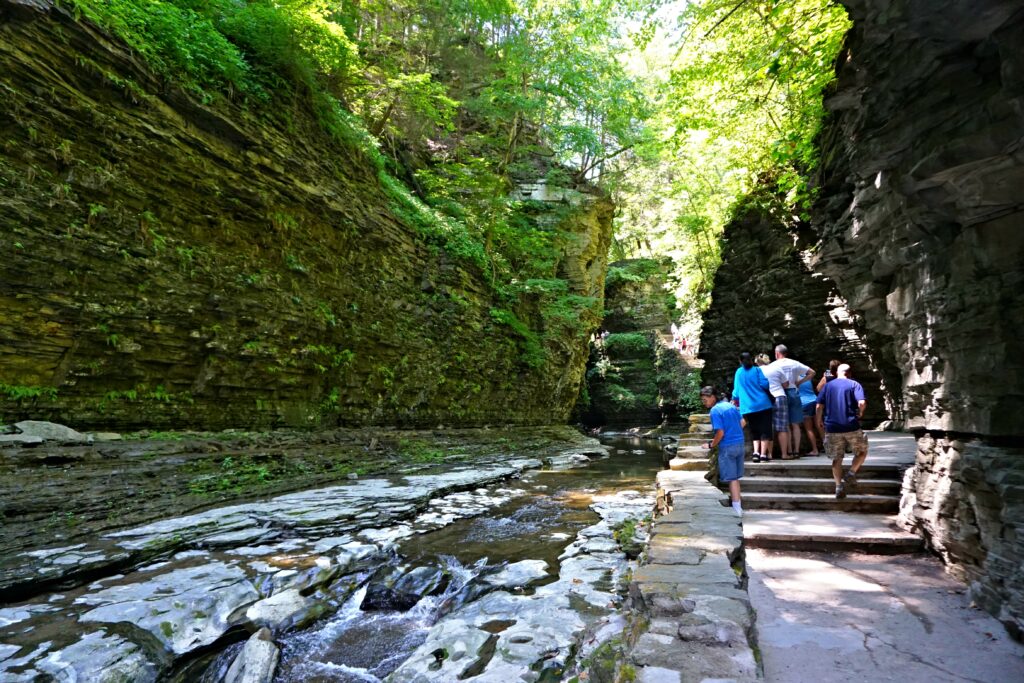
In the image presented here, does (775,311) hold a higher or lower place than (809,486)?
higher

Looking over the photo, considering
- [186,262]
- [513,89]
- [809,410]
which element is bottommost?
[809,410]

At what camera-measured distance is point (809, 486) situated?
20.7ft

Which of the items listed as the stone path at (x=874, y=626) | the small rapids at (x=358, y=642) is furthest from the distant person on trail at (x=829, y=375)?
the small rapids at (x=358, y=642)

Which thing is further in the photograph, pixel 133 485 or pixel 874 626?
pixel 133 485

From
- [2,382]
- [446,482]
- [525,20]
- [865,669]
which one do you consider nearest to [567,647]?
[865,669]

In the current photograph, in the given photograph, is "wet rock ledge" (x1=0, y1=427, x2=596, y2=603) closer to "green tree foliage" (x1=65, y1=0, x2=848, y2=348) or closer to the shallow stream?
the shallow stream

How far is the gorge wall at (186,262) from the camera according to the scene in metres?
6.02

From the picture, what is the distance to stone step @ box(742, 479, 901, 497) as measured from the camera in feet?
19.0

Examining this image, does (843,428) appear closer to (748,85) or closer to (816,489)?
(816,489)

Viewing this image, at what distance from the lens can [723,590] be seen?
258 centimetres

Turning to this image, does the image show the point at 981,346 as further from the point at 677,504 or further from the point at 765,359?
the point at 765,359

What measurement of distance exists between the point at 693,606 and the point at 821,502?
4406 mm

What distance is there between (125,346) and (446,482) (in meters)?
5.05

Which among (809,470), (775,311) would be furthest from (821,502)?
(775,311)
